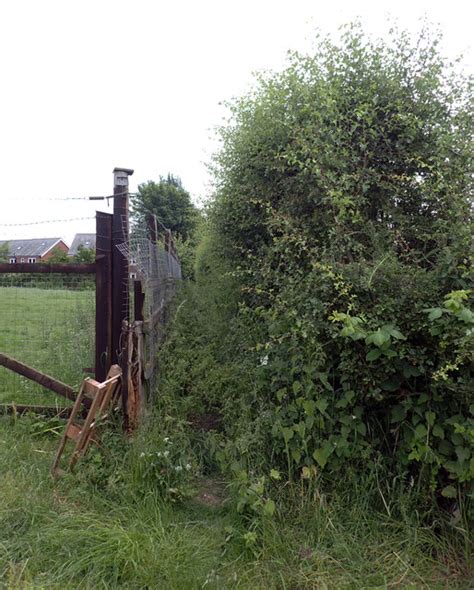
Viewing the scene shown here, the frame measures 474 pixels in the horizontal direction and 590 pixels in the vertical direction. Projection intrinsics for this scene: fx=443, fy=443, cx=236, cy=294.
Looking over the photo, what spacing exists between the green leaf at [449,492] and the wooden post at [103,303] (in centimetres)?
261

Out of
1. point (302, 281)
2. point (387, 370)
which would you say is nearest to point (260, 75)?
point (302, 281)

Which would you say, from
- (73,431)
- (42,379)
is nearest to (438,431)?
(73,431)

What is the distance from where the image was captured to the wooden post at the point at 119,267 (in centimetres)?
362

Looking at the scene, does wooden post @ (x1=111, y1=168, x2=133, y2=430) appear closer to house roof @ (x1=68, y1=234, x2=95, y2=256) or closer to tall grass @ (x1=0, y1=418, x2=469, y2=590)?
house roof @ (x1=68, y1=234, x2=95, y2=256)

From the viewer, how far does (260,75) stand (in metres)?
4.20

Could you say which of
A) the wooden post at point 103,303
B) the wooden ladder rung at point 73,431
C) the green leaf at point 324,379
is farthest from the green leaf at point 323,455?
the wooden post at point 103,303

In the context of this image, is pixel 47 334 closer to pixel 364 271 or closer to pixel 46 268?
pixel 46 268

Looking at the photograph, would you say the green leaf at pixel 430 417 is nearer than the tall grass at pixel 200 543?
No

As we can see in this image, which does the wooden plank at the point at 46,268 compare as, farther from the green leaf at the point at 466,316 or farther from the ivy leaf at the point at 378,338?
the green leaf at the point at 466,316

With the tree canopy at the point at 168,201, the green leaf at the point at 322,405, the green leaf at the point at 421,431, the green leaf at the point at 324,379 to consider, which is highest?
the tree canopy at the point at 168,201

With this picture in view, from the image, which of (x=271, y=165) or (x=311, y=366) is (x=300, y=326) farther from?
(x=271, y=165)

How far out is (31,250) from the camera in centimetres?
416

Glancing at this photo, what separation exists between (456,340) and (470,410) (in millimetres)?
405

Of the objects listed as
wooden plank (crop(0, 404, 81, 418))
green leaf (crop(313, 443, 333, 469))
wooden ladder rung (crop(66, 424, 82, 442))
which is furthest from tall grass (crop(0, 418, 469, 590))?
wooden plank (crop(0, 404, 81, 418))
